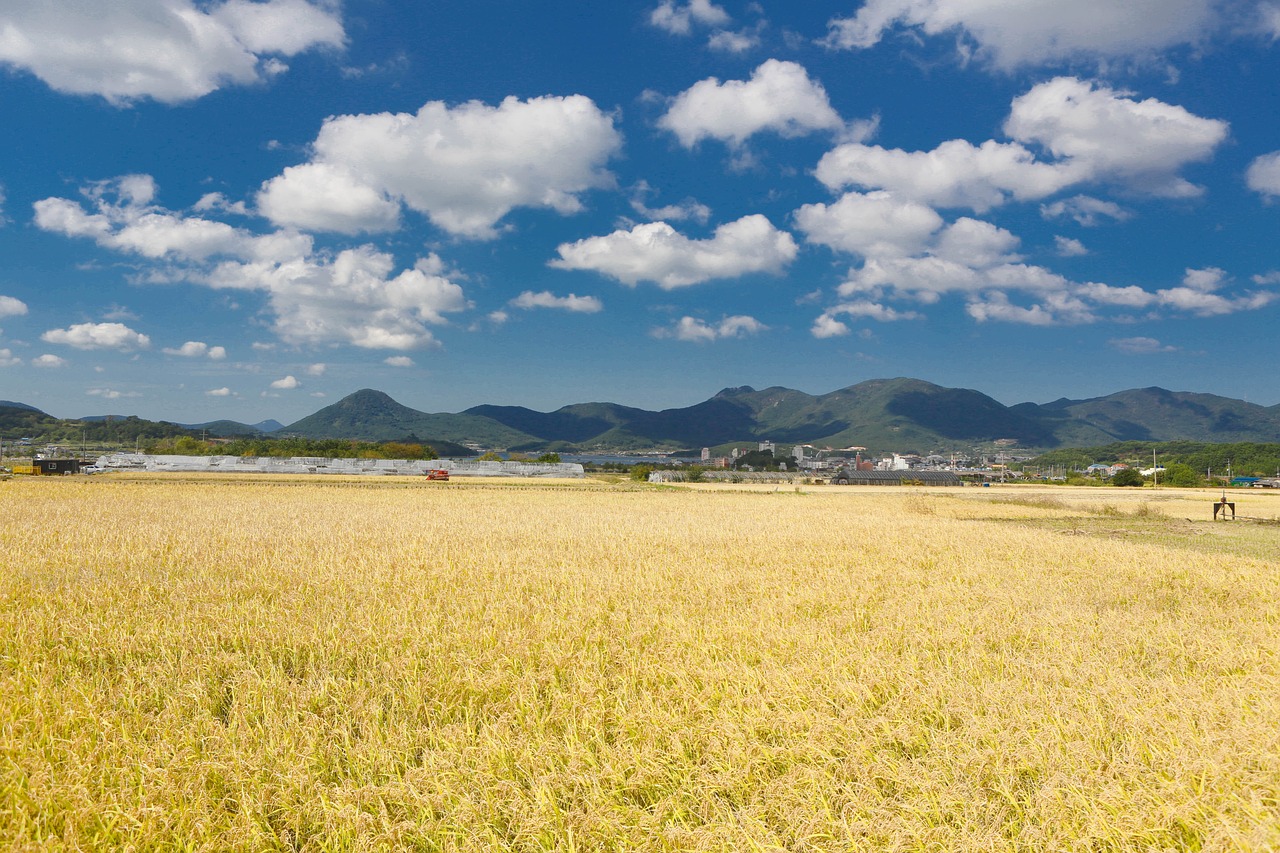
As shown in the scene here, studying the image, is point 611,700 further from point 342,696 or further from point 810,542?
point 810,542

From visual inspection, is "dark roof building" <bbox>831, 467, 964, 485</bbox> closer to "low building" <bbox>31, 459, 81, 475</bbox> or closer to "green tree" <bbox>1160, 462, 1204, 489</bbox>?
"green tree" <bbox>1160, 462, 1204, 489</bbox>

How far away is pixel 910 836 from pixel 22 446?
797ft

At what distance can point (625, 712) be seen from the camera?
5727mm

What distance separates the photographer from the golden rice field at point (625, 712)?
160 inches

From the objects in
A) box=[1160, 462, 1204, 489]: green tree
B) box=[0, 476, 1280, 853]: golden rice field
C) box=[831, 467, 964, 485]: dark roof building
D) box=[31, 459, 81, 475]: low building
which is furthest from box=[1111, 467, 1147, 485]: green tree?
box=[31, 459, 81, 475]: low building

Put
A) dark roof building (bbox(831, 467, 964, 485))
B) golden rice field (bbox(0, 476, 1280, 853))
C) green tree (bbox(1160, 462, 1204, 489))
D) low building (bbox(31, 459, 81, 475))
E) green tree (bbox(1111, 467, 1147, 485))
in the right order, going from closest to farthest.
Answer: golden rice field (bbox(0, 476, 1280, 853))
low building (bbox(31, 459, 81, 475))
green tree (bbox(1160, 462, 1204, 489))
green tree (bbox(1111, 467, 1147, 485))
dark roof building (bbox(831, 467, 964, 485))

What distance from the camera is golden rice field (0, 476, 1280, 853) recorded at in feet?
13.3

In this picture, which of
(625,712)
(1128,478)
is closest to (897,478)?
(1128,478)

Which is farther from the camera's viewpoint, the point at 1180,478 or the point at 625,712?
the point at 1180,478

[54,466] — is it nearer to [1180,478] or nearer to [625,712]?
[625,712]

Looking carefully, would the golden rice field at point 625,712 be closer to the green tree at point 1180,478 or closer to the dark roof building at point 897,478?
the dark roof building at point 897,478

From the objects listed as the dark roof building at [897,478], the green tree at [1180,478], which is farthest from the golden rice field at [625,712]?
the green tree at [1180,478]

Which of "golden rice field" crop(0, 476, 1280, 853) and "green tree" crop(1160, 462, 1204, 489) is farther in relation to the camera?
"green tree" crop(1160, 462, 1204, 489)

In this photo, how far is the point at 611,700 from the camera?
6082 mm
